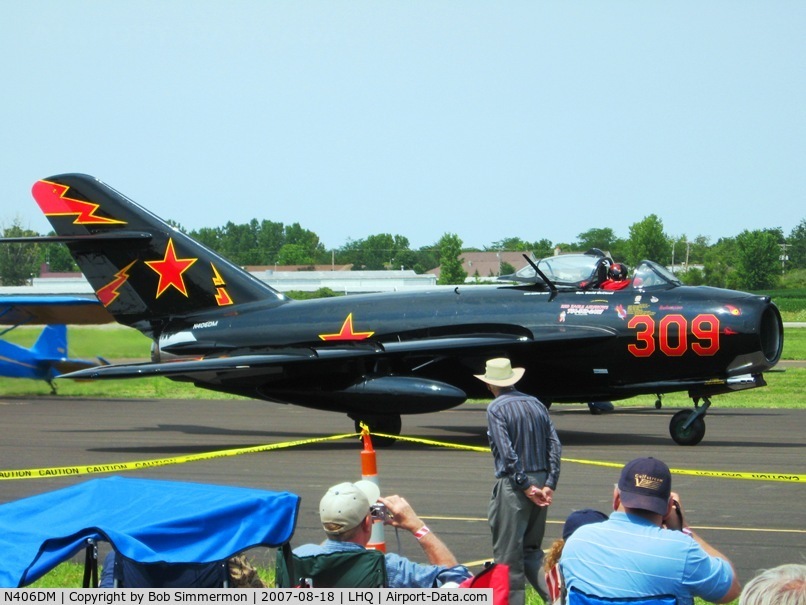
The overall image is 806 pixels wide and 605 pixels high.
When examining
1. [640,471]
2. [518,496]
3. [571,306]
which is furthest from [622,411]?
[640,471]

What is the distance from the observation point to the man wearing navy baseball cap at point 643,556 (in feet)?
17.1

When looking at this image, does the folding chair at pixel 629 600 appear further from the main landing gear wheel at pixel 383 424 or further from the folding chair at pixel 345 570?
the main landing gear wheel at pixel 383 424

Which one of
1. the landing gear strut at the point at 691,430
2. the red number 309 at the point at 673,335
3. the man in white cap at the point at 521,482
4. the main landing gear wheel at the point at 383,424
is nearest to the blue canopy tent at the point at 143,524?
the man in white cap at the point at 521,482

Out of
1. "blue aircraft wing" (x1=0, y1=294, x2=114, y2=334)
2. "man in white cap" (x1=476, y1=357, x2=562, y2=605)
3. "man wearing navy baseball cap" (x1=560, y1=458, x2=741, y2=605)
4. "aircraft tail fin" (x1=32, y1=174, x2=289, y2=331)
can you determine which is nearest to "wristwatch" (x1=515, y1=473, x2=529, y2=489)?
"man in white cap" (x1=476, y1=357, x2=562, y2=605)

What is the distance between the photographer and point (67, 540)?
217 inches

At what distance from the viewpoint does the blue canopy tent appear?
547 cm

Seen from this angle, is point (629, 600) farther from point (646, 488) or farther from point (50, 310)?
point (50, 310)

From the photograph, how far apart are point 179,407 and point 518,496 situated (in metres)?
19.2

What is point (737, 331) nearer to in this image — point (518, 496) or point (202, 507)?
point (518, 496)

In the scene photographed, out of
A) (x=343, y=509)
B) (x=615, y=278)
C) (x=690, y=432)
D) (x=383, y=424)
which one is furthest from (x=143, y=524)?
(x=615, y=278)

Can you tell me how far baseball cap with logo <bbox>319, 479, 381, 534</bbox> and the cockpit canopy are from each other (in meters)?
12.7

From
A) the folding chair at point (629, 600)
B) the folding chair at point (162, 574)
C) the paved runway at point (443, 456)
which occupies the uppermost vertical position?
the folding chair at point (629, 600)

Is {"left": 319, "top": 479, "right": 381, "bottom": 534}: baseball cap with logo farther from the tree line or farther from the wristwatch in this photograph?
the tree line

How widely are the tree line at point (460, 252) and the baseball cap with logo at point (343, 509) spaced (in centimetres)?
2705
